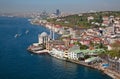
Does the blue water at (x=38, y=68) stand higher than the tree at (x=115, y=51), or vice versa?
the tree at (x=115, y=51)

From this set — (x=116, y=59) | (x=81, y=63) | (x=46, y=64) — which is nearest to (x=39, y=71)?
(x=46, y=64)

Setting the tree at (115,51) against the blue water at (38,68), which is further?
the tree at (115,51)

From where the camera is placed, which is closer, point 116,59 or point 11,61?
point 116,59

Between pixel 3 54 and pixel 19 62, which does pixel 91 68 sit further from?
pixel 3 54

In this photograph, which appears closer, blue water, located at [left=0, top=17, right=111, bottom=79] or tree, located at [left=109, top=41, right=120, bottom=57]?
blue water, located at [left=0, top=17, right=111, bottom=79]

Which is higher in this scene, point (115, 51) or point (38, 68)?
point (115, 51)

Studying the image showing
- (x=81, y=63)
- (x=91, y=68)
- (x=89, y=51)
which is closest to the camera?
(x=91, y=68)

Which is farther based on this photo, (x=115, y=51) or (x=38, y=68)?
(x=115, y=51)

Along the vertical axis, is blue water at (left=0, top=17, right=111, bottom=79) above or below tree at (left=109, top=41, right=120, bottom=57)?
below

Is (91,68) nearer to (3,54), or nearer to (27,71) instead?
(27,71)

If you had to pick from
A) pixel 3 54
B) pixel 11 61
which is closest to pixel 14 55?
pixel 3 54

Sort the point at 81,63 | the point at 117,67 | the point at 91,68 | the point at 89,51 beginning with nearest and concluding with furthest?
the point at 117,67
the point at 91,68
the point at 81,63
the point at 89,51
